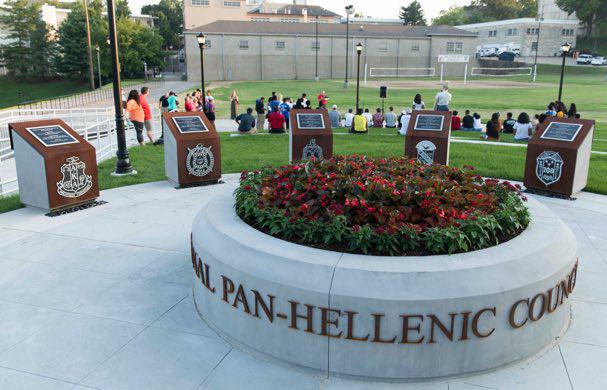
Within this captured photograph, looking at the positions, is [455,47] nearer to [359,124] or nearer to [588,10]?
[588,10]

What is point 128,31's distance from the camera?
221 ft

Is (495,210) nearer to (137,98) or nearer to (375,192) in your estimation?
(375,192)

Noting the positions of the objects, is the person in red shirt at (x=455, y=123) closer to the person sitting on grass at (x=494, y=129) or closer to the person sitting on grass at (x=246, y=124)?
the person sitting on grass at (x=494, y=129)

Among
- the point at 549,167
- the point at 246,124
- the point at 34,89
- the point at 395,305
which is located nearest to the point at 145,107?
the point at 246,124

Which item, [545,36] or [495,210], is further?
[545,36]

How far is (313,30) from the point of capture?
Answer: 68750 mm

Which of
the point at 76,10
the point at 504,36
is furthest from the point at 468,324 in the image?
the point at 504,36

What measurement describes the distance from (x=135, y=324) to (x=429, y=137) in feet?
26.8

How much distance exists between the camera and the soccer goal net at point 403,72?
227 ft

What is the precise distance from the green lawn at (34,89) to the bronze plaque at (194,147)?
6224 cm

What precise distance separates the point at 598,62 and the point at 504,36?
2113cm

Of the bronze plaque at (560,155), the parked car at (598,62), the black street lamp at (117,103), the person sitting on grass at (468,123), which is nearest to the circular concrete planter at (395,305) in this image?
the bronze plaque at (560,155)

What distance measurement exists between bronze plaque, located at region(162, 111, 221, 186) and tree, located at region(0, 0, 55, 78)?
73.8 metres

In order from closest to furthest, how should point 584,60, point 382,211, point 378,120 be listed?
1. point 382,211
2. point 378,120
3. point 584,60
